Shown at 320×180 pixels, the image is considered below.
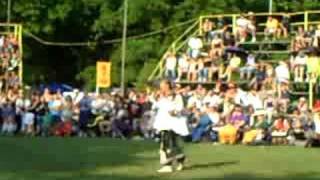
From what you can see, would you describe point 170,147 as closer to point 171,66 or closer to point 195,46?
point 171,66

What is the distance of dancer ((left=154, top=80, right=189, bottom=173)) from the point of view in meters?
17.9

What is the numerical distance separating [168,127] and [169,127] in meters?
0.02

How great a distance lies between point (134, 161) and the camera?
20.2m

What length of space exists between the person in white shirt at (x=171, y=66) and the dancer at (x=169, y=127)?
666 inches

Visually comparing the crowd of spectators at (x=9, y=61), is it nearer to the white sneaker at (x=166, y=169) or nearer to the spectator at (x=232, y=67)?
the spectator at (x=232, y=67)

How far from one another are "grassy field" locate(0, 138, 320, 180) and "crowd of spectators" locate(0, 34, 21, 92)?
1159 cm

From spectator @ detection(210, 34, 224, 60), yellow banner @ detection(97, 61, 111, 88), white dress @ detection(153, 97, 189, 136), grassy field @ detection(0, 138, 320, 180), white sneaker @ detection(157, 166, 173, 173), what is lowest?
grassy field @ detection(0, 138, 320, 180)

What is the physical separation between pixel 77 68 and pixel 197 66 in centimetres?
2274

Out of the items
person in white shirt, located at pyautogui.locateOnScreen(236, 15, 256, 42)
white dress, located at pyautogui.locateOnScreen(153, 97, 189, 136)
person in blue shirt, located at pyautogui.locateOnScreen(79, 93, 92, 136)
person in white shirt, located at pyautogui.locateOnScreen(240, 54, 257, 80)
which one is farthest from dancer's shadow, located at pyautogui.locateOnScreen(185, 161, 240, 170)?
person in white shirt, located at pyautogui.locateOnScreen(236, 15, 256, 42)

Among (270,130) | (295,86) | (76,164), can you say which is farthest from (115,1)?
(76,164)

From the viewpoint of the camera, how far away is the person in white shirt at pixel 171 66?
115 ft

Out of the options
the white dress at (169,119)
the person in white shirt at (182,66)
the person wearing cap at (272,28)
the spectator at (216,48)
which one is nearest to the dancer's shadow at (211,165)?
the white dress at (169,119)

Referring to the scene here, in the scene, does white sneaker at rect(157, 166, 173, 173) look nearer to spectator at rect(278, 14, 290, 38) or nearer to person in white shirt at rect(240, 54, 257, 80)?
person in white shirt at rect(240, 54, 257, 80)

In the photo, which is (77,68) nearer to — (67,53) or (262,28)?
(67,53)
